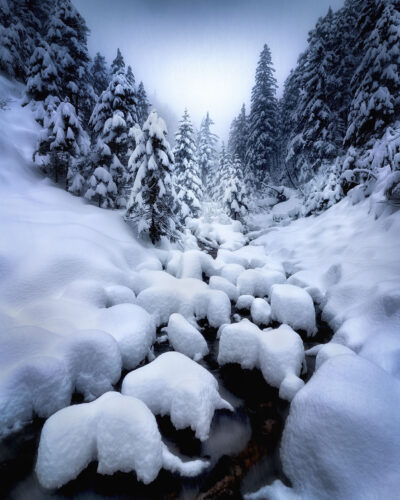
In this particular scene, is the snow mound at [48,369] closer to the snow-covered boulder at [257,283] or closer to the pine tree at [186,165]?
the snow-covered boulder at [257,283]

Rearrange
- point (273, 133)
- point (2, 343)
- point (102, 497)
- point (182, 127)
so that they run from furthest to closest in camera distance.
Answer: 1. point (273, 133)
2. point (182, 127)
3. point (2, 343)
4. point (102, 497)

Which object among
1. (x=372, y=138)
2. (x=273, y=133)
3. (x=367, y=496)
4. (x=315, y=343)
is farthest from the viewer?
(x=273, y=133)

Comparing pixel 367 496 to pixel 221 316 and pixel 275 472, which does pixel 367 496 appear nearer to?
pixel 275 472

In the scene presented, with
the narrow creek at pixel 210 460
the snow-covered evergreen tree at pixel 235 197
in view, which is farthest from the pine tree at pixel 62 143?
the snow-covered evergreen tree at pixel 235 197

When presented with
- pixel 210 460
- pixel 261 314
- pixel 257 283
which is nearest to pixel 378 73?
pixel 257 283

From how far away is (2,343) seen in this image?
369 cm

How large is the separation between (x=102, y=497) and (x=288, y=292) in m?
4.84

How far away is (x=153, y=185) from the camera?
31.4 feet

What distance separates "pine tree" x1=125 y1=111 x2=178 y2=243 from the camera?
361 inches

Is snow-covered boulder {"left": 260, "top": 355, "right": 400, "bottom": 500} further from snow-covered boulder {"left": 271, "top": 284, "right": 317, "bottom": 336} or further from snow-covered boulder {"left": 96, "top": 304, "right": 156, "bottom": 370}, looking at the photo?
snow-covered boulder {"left": 96, "top": 304, "right": 156, "bottom": 370}

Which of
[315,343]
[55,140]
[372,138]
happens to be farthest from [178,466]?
[372,138]

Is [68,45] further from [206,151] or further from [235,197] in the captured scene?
[206,151]

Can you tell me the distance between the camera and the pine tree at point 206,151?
3069cm

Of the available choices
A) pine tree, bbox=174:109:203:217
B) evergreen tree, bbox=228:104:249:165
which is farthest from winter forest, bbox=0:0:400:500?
evergreen tree, bbox=228:104:249:165
